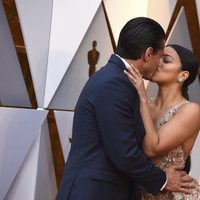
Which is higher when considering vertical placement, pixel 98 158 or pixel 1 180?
pixel 98 158

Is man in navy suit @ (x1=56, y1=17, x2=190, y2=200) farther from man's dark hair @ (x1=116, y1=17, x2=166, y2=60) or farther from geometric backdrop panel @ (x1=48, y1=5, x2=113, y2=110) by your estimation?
geometric backdrop panel @ (x1=48, y1=5, x2=113, y2=110)

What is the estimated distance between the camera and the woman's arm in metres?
1.30

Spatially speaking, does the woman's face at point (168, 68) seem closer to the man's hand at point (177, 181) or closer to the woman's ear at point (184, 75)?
the woman's ear at point (184, 75)

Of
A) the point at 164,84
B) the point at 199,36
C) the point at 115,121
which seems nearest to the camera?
the point at 115,121

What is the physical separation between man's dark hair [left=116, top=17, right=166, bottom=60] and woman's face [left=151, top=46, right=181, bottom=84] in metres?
0.27

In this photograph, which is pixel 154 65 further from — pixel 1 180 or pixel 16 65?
pixel 1 180

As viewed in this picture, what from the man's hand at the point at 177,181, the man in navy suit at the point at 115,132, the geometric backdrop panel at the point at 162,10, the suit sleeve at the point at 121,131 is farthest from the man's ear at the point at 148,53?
the geometric backdrop panel at the point at 162,10

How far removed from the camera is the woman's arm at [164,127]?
1.30 m

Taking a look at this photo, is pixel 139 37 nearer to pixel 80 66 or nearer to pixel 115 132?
pixel 115 132

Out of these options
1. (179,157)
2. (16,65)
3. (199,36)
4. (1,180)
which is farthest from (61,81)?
(179,157)

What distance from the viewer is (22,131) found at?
2162 millimetres

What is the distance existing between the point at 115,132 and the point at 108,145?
51mm

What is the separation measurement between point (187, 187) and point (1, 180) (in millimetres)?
1130

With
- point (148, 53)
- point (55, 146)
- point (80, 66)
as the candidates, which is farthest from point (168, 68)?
point (55, 146)
